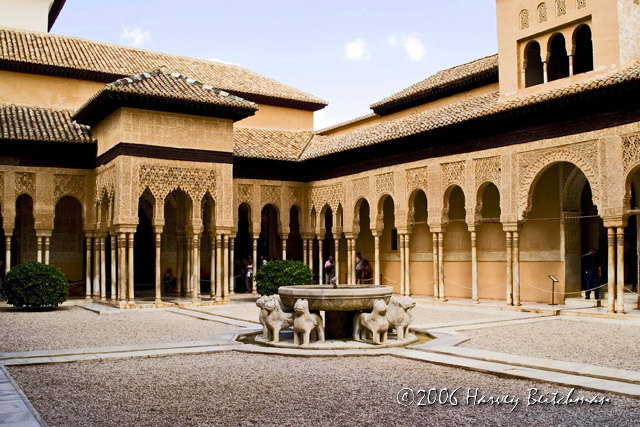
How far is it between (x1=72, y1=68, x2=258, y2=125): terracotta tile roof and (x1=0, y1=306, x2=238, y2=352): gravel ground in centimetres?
559

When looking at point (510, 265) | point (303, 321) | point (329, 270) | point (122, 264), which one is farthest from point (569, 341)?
point (329, 270)

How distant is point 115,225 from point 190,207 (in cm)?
211

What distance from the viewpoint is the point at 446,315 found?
1503 cm

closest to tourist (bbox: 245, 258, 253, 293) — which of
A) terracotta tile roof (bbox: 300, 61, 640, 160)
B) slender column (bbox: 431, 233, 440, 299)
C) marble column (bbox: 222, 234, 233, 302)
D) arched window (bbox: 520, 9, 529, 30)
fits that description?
terracotta tile roof (bbox: 300, 61, 640, 160)

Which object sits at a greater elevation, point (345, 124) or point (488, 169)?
point (345, 124)

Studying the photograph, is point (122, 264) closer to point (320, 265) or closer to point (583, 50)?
point (320, 265)

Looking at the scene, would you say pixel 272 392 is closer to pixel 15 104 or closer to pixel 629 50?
pixel 629 50

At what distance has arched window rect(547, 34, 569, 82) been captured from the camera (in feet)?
58.1

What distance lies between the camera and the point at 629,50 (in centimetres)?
1537

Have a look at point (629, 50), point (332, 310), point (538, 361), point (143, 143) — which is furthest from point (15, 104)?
point (538, 361)

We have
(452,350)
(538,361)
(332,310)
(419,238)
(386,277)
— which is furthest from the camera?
(386,277)

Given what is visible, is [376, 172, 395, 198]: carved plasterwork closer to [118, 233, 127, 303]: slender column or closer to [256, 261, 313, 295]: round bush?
[256, 261, 313, 295]: round bush

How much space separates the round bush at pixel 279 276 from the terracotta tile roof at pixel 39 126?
23.2ft

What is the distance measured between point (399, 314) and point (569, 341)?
9.02ft
